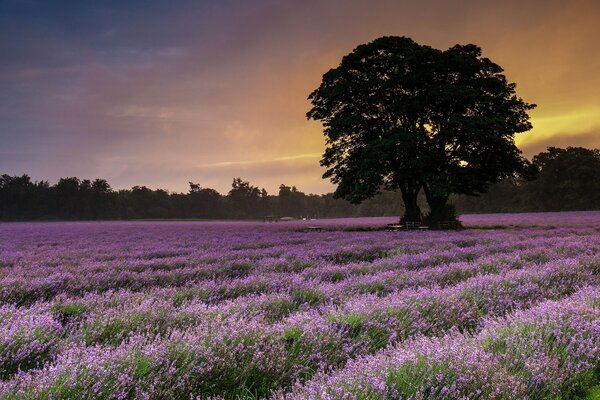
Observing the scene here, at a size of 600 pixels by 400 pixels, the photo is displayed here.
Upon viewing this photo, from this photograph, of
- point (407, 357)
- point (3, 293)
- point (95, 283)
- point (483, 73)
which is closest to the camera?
point (407, 357)

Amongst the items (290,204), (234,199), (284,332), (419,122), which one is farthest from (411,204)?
(290,204)

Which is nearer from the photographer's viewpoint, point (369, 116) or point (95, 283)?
point (95, 283)

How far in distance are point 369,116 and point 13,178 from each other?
357 feet

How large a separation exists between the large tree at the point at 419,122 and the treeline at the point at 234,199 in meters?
44.9

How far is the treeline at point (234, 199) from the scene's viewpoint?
7925cm

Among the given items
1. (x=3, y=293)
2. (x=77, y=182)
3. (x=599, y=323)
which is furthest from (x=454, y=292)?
(x=77, y=182)

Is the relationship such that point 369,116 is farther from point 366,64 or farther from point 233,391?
point 233,391

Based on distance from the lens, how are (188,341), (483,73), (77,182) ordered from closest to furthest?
(188,341) → (483,73) → (77,182)

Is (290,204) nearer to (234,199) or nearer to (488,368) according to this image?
(234,199)

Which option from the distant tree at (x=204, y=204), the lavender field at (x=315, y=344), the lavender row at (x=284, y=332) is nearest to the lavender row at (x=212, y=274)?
the lavender field at (x=315, y=344)

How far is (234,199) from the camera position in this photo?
415ft

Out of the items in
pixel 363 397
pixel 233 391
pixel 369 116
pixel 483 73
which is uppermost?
pixel 483 73

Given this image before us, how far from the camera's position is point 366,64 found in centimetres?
2655

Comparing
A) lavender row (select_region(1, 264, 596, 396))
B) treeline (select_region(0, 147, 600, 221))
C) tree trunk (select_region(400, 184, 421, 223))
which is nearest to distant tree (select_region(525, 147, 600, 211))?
treeline (select_region(0, 147, 600, 221))
